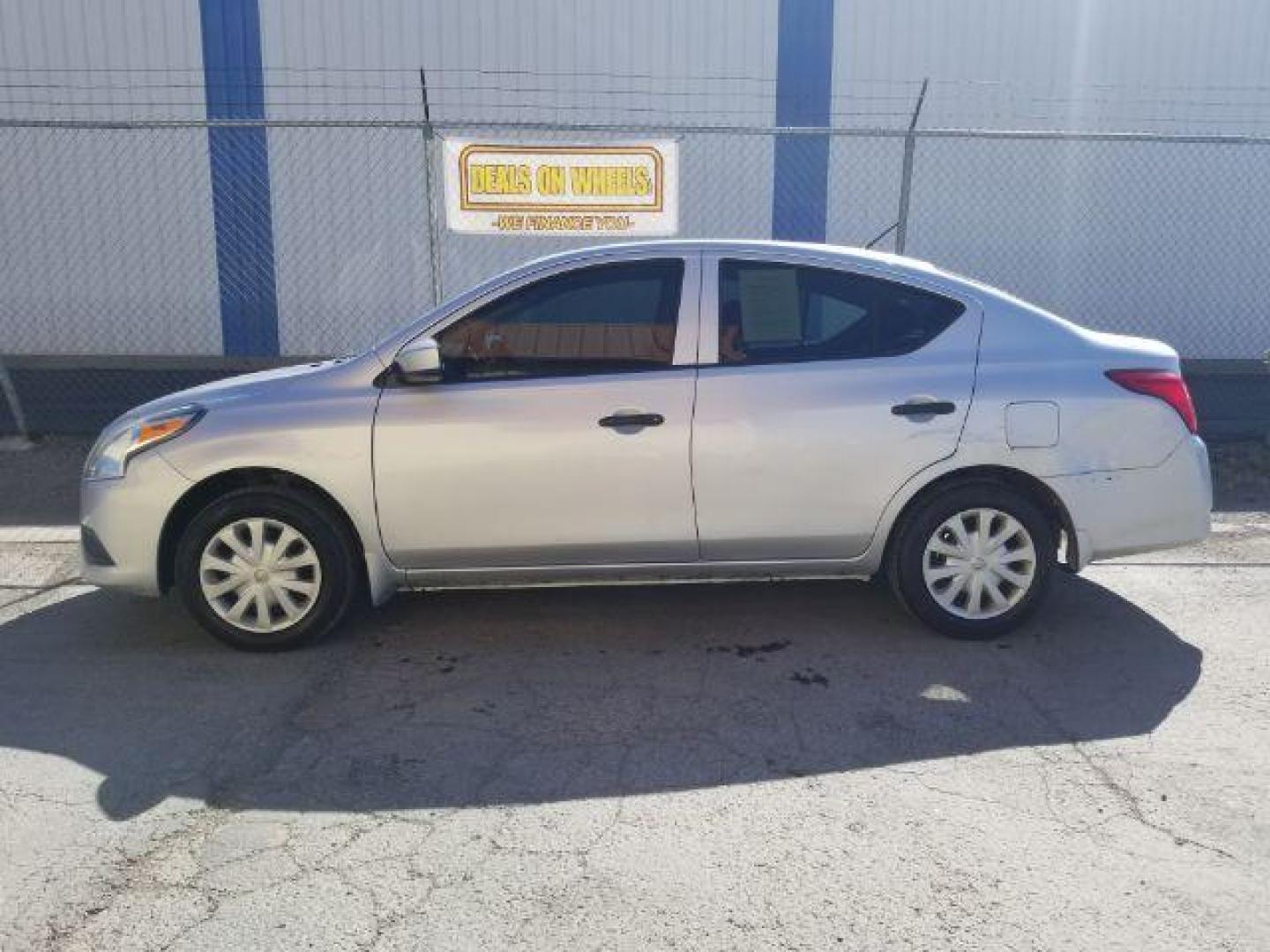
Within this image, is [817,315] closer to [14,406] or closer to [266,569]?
[266,569]

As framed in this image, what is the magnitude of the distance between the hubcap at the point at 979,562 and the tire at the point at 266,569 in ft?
8.23

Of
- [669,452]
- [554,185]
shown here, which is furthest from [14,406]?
[669,452]

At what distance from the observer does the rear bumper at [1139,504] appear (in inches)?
185

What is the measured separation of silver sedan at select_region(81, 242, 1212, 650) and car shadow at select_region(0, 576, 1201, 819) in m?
0.30

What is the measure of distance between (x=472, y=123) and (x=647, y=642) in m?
4.66

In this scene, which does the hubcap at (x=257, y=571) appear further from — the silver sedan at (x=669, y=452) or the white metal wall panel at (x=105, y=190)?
the white metal wall panel at (x=105, y=190)

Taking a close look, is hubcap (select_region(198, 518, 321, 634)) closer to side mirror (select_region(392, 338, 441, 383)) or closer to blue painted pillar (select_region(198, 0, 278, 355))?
side mirror (select_region(392, 338, 441, 383))

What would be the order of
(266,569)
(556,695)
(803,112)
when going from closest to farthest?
(556,695), (266,569), (803,112)

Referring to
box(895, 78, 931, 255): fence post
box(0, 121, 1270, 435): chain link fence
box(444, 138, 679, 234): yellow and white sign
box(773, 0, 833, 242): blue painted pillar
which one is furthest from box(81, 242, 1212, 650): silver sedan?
box(773, 0, 833, 242): blue painted pillar

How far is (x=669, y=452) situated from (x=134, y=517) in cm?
225

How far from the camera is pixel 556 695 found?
4.31 metres

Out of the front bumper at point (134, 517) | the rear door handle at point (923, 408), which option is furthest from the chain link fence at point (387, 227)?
the rear door handle at point (923, 408)

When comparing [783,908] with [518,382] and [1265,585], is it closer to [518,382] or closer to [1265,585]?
[518,382]

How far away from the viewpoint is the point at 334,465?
4.59 metres
